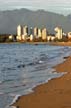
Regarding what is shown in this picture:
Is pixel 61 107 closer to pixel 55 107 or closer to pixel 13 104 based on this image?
pixel 55 107

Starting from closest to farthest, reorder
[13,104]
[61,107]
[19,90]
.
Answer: [61,107] < [13,104] < [19,90]

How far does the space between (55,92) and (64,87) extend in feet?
4.92

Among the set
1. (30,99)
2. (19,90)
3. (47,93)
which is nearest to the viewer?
(30,99)

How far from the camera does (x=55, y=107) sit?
11508 mm

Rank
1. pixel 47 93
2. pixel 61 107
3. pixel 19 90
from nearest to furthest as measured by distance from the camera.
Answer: pixel 61 107 < pixel 47 93 < pixel 19 90

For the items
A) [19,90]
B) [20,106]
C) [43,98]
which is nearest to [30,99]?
[43,98]

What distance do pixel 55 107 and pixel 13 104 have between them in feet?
5.22

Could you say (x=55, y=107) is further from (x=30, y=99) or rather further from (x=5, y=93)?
(x=5, y=93)

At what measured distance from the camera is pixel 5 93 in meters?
15.2

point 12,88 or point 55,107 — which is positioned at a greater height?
point 55,107

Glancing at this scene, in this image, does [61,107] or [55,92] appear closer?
[61,107]

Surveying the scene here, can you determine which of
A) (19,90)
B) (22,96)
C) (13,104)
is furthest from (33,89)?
(13,104)

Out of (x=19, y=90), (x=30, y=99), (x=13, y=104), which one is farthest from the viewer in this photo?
(x=19, y=90)

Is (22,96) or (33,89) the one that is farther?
(33,89)
